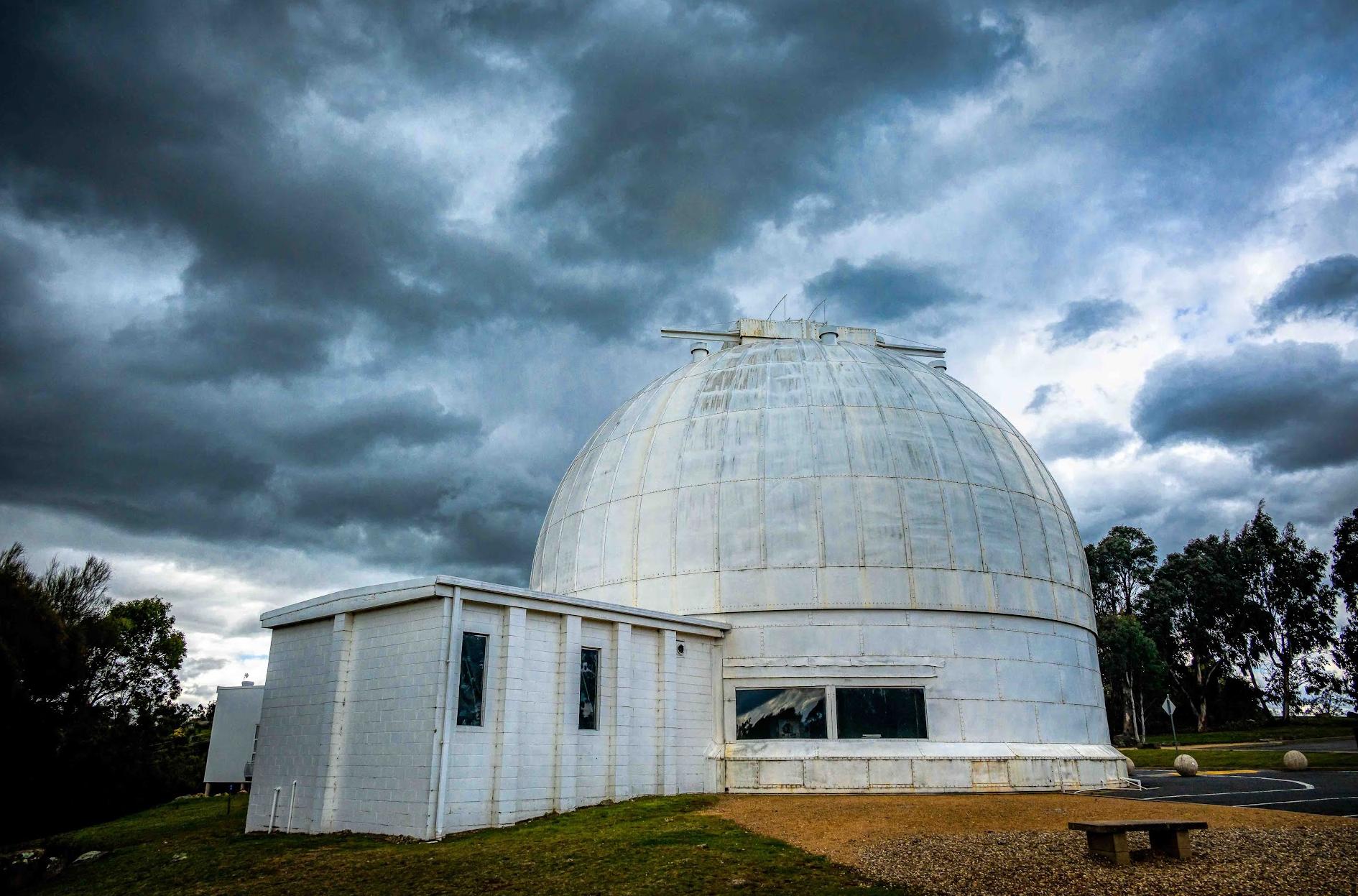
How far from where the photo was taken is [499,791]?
17.2 meters

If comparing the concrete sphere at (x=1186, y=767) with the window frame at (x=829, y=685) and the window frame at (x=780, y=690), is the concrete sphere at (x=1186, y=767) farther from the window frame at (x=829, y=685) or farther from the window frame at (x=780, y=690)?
the window frame at (x=780, y=690)

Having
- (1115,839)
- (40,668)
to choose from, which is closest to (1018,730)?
(1115,839)

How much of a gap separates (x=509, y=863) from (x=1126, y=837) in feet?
29.1

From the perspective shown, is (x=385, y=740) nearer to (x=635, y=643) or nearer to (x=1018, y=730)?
(x=635, y=643)

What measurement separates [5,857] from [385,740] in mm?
6946

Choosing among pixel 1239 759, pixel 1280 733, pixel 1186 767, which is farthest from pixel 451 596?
pixel 1280 733

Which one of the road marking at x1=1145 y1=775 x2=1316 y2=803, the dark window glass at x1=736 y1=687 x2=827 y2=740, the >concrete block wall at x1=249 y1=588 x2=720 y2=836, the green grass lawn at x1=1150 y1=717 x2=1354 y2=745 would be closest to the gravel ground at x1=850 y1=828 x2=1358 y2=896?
the road marking at x1=1145 y1=775 x2=1316 y2=803

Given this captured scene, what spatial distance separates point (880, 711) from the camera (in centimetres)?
2230

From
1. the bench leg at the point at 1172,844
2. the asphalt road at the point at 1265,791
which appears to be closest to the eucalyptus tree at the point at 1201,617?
the asphalt road at the point at 1265,791

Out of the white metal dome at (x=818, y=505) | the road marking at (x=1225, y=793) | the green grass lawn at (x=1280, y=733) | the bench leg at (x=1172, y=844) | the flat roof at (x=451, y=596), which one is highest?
the white metal dome at (x=818, y=505)

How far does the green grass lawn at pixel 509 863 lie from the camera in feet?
37.0

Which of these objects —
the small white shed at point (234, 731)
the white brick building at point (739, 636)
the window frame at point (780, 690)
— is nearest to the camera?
the white brick building at point (739, 636)

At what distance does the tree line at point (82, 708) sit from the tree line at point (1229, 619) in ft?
201

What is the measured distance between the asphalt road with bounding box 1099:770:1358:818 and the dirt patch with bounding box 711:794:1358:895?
1454 millimetres
